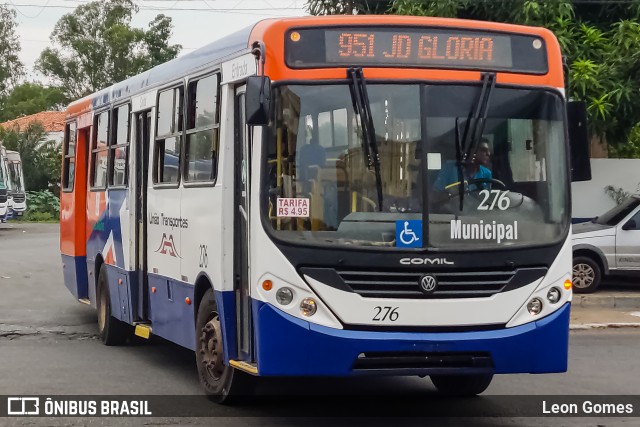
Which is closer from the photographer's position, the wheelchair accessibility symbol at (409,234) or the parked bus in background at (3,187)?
the wheelchair accessibility symbol at (409,234)

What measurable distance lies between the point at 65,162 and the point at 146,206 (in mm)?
4846

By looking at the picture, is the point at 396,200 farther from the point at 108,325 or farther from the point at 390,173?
the point at 108,325

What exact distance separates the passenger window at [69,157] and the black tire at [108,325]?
7.91ft

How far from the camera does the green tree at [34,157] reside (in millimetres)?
63000

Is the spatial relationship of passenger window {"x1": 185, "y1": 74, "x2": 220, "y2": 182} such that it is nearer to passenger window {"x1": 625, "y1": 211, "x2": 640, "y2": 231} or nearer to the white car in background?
the white car in background

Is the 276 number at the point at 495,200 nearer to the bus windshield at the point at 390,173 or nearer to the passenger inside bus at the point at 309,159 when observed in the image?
the bus windshield at the point at 390,173

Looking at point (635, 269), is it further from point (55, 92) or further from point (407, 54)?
point (55, 92)

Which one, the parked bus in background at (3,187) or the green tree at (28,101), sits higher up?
the green tree at (28,101)

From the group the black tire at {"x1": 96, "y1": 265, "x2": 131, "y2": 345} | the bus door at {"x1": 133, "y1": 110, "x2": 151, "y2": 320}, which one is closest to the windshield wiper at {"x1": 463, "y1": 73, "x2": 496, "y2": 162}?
the bus door at {"x1": 133, "y1": 110, "x2": 151, "y2": 320}

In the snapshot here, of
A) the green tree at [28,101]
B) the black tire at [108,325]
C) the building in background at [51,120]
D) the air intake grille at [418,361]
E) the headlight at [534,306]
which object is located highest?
the green tree at [28,101]

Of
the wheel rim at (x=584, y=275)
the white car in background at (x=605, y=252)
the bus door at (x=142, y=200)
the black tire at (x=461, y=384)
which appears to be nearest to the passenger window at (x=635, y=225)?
the white car in background at (x=605, y=252)

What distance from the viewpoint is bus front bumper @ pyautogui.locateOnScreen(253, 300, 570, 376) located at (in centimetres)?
804

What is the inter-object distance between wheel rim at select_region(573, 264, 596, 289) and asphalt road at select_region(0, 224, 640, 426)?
9.09 feet

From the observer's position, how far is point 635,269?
18.4m
